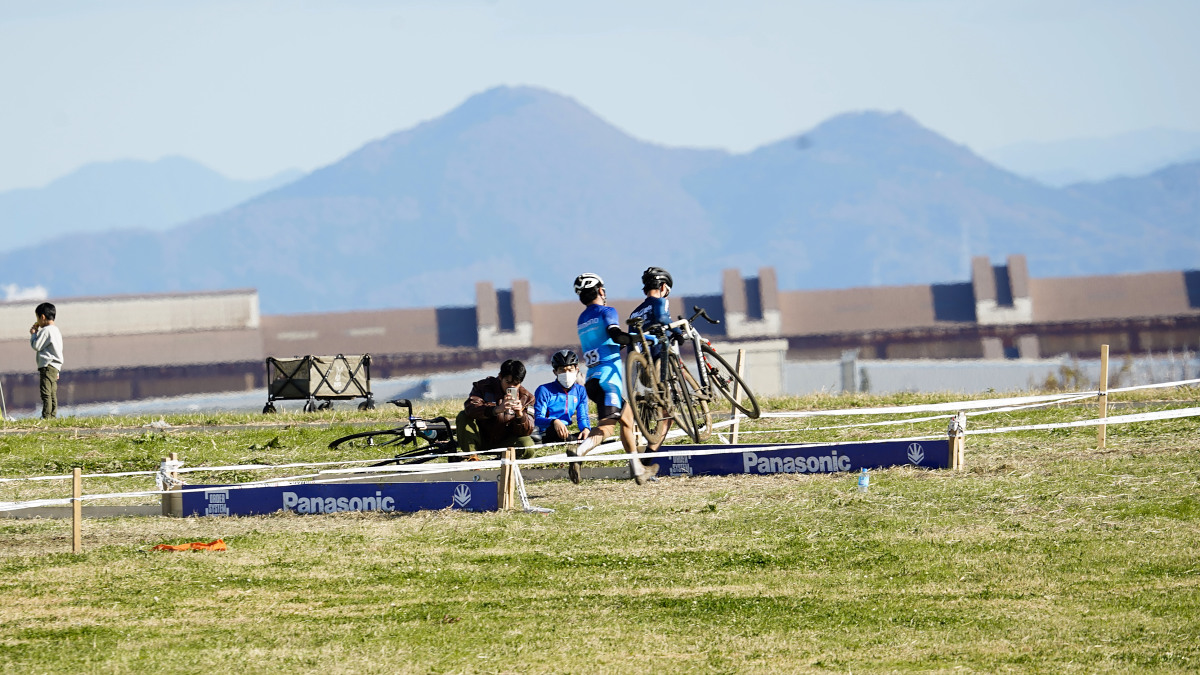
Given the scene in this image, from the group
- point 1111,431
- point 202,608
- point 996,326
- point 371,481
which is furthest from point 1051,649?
point 996,326

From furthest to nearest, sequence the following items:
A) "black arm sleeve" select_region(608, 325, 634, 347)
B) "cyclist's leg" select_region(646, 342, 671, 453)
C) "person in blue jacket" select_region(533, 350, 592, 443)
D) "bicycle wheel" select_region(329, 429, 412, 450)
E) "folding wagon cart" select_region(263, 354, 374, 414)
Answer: "folding wagon cart" select_region(263, 354, 374, 414) → "bicycle wheel" select_region(329, 429, 412, 450) → "person in blue jacket" select_region(533, 350, 592, 443) → "cyclist's leg" select_region(646, 342, 671, 453) → "black arm sleeve" select_region(608, 325, 634, 347)

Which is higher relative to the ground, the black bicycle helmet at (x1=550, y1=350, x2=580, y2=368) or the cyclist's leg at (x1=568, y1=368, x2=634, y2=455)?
the black bicycle helmet at (x1=550, y1=350, x2=580, y2=368)

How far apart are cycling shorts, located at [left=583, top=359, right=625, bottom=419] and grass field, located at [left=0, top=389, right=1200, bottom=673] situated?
3.31ft

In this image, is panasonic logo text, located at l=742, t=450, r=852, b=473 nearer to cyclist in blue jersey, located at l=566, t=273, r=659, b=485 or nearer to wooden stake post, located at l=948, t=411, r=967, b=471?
wooden stake post, located at l=948, t=411, r=967, b=471

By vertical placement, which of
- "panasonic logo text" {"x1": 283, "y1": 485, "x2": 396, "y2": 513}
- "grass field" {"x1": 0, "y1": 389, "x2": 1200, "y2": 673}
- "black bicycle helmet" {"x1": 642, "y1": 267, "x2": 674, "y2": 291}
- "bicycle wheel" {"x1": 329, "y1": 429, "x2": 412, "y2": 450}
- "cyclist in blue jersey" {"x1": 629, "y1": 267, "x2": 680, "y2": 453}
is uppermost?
"black bicycle helmet" {"x1": 642, "y1": 267, "x2": 674, "y2": 291}

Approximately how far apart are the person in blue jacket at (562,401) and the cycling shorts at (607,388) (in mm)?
2009

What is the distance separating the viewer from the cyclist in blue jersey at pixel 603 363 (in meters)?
15.0

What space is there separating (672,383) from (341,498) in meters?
3.93

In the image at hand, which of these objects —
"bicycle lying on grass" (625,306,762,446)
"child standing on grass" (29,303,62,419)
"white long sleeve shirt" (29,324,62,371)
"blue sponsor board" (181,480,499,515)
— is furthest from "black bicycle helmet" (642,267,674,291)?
"white long sleeve shirt" (29,324,62,371)

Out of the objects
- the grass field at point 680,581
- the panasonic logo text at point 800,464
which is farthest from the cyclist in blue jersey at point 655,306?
the panasonic logo text at point 800,464

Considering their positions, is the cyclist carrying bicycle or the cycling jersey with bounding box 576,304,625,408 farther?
the cycling jersey with bounding box 576,304,625,408

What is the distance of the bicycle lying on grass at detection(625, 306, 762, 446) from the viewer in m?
14.8

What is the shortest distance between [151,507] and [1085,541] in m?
10.2

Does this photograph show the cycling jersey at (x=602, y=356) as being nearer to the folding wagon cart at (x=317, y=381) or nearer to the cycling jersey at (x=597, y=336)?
the cycling jersey at (x=597, y=336)
